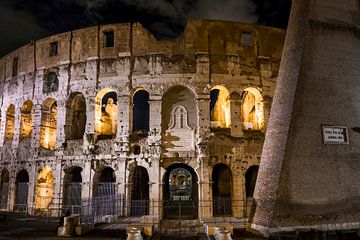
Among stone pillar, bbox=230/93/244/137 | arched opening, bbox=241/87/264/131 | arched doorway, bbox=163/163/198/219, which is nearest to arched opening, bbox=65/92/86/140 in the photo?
arched doorway, bbox=163/163/198/219

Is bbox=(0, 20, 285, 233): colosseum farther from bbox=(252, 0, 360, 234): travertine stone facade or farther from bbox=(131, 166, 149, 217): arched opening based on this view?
bbox=(252, 0, 360, 234): travertine stone facade

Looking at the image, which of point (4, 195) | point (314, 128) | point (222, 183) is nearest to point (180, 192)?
point (222, 183)

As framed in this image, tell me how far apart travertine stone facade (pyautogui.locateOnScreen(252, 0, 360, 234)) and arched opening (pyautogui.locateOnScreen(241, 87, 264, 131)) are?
16.4 feet

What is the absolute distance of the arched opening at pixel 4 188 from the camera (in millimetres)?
18781

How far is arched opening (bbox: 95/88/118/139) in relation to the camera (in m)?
17.0

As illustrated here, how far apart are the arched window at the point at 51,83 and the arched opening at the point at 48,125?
60 cm

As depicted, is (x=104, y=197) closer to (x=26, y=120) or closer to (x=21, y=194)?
(x=21, y=194)

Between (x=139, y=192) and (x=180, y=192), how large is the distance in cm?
977

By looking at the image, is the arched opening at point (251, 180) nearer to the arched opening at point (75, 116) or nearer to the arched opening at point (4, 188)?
the arched opening at point (75, 116)

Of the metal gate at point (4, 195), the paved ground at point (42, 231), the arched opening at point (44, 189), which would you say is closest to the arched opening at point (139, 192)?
the paved ground at point (42, 231)

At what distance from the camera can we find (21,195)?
710 inches

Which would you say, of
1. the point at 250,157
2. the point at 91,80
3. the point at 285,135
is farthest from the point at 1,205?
the point at 285,135

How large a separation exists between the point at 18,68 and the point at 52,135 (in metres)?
5.05

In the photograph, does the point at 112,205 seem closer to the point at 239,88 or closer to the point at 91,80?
the point at 91,80
